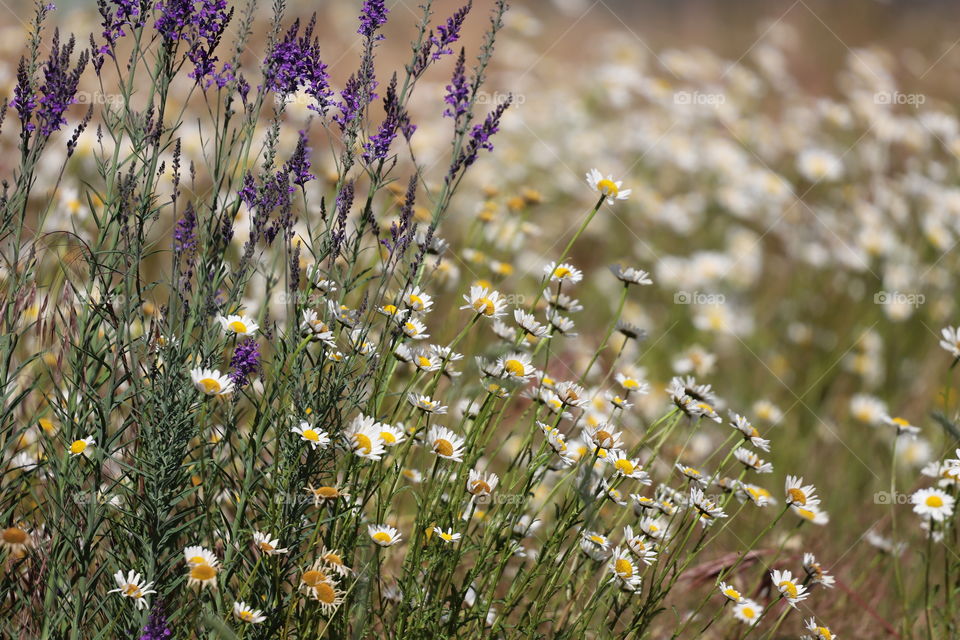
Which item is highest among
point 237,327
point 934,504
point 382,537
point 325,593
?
point 934,504

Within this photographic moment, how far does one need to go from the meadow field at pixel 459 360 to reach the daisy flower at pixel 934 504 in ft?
0.04

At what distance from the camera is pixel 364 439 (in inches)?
61.5

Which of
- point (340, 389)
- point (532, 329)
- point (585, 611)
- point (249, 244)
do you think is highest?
point (532, 329)

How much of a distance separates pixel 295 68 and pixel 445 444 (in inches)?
32.8

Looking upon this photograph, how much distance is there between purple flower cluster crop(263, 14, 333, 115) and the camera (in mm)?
1602

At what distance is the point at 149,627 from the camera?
1315 mm

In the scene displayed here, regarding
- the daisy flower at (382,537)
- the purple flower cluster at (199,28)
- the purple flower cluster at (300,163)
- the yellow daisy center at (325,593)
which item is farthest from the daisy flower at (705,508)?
the purple flower cluster at (199,28)

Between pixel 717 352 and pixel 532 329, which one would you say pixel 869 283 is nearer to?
pixel 717 352

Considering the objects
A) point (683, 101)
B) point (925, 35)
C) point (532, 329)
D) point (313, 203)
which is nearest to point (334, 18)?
point (683, 101)

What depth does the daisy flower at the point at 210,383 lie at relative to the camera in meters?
1.47

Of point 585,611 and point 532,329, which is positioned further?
point 532,329

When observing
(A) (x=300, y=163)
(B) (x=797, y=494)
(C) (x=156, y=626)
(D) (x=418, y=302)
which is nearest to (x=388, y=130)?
(A) (x=300, y=163)

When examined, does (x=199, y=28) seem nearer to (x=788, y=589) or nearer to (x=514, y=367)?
(x=514, y=367)

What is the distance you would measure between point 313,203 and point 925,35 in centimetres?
1174
